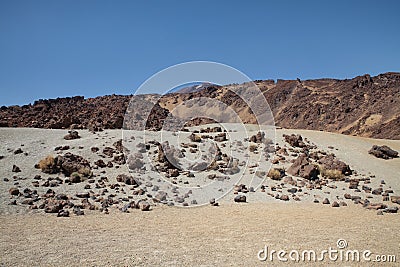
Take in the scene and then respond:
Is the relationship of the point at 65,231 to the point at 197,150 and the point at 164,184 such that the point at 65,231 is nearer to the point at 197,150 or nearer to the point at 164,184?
the point at 164,184

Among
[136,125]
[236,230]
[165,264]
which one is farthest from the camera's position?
[136,125]

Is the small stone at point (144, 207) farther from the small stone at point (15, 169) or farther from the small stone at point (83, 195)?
the small stone at point (15, 169)

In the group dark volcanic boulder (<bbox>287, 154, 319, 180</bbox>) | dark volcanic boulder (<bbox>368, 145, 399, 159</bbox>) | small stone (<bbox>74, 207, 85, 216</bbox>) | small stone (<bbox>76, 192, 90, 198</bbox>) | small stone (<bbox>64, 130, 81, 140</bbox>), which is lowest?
small stone (<bbox>74, 207, 85, 216</bbox>)

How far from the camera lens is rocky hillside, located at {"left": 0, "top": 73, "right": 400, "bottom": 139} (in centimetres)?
2823

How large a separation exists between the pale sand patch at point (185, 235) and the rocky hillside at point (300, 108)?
1472 centimetres

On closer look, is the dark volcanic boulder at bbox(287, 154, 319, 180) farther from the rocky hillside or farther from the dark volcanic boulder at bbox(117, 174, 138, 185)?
the rocky hillside

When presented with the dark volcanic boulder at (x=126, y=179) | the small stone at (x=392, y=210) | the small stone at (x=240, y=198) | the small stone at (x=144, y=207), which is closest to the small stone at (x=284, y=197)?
the small stone at (x=240, y=198)

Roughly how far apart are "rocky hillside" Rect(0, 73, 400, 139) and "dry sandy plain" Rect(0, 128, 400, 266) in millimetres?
13818

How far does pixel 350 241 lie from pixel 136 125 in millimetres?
20415

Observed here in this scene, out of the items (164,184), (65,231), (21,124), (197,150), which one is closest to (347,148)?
(197,150)

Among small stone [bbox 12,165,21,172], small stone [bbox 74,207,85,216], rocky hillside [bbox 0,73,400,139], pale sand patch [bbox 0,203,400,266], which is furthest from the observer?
rocky hillside [bbox 0,73,400,139]

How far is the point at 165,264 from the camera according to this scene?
5.95 m

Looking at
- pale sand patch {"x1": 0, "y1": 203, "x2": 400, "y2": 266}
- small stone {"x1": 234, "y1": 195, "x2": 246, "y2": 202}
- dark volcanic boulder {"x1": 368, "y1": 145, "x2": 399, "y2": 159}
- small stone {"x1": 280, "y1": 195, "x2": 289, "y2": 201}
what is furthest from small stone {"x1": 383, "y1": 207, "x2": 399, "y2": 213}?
dark volcanic boulder {"x1": 368, "y1": 145, "x2": 399, "y2": 159}

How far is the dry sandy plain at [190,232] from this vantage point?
6.24 meters
